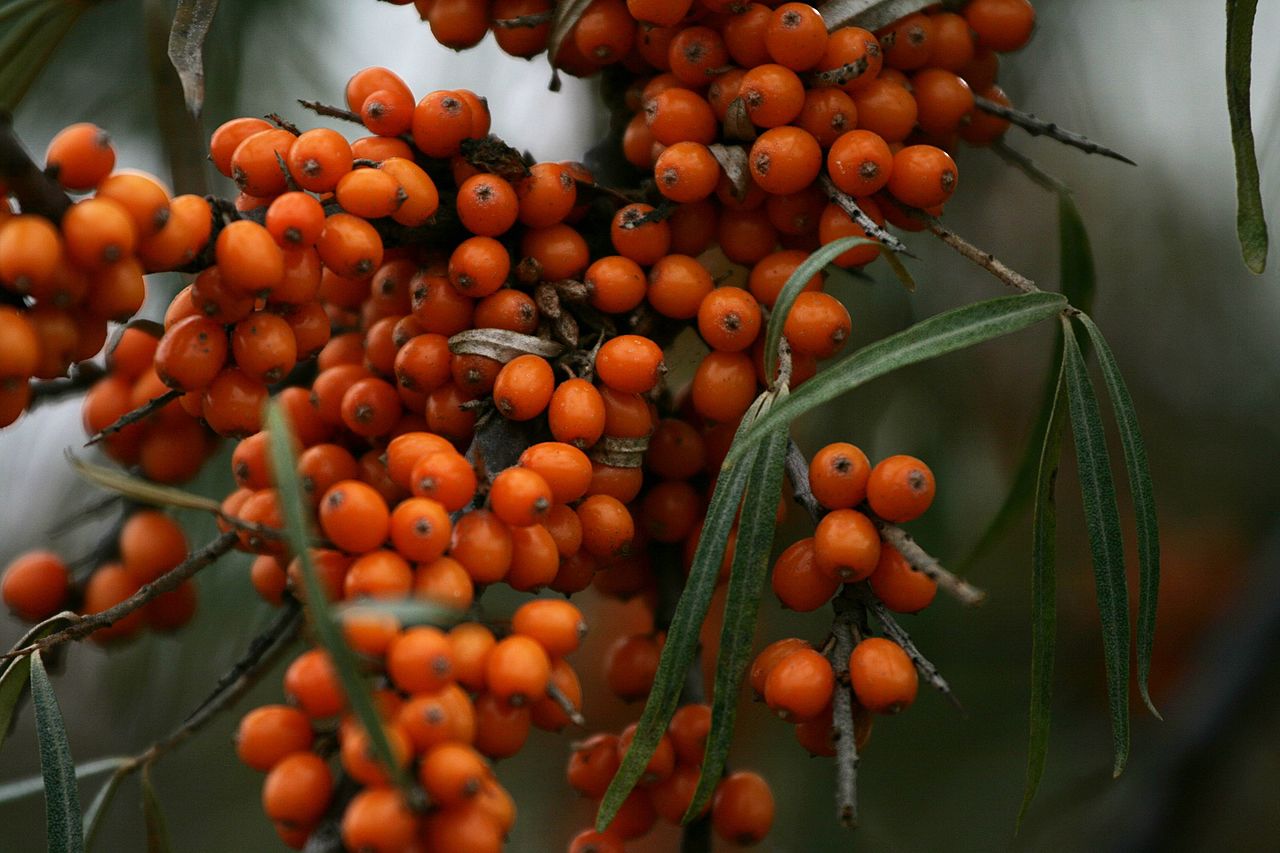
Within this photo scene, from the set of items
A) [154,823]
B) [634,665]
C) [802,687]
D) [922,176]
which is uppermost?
[922,176]

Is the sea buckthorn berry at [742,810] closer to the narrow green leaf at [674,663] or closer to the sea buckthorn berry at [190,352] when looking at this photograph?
the narrow green leaf at [674,663]

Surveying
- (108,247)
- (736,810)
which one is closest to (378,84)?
(108,247)

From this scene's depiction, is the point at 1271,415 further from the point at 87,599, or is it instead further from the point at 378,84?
the point at 87,599

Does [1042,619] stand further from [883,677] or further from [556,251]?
[556,251]

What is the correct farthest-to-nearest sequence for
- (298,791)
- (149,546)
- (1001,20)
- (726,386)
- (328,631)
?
(149,546), (1001,20), (726,386), (298,791), (328,631)

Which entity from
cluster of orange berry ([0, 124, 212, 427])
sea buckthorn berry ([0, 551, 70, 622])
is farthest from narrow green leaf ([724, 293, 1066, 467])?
sea buckthorn berry ([0, 551, 70, 622])

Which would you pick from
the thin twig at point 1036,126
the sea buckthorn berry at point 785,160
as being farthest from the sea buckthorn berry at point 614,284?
the thin twig at point 1036,126

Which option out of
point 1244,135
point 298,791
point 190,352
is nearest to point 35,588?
point 190,352
